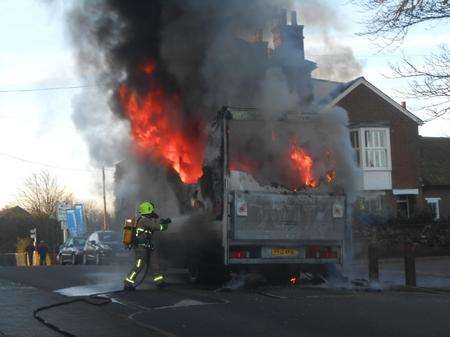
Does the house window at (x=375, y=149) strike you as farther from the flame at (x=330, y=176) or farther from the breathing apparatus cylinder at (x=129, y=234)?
the breathing apparatus cylinder at (x=129, y=234)

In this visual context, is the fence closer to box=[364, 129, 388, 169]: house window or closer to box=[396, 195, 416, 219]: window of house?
box=[364, 129, 388, 169]: house window

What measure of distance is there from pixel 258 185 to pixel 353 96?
2061cm

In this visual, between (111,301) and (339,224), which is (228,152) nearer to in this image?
(339,224)

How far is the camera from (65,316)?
31.2ft

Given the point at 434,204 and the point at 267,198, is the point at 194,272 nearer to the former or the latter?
the point at 267,198

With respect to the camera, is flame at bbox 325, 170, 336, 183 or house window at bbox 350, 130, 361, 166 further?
house window at bbox 350, 130, 361, 166

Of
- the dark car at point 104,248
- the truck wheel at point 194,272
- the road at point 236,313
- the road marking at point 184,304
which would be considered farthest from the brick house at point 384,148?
the road marking at point 184,304

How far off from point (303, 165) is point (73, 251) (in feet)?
67.0

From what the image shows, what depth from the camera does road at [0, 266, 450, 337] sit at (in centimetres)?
819

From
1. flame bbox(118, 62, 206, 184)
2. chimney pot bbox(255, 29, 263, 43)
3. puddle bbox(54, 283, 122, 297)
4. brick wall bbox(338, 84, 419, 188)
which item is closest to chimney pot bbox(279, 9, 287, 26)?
chimney pot bbox(255, 29, 263, 43)

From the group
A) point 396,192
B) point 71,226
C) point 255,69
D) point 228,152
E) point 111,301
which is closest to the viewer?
point 111,301

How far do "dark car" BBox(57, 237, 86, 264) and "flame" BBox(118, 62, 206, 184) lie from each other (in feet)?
51.4

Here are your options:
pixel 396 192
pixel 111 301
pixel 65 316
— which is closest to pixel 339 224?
pixel 111 301

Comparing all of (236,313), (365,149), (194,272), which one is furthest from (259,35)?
(365,149)
